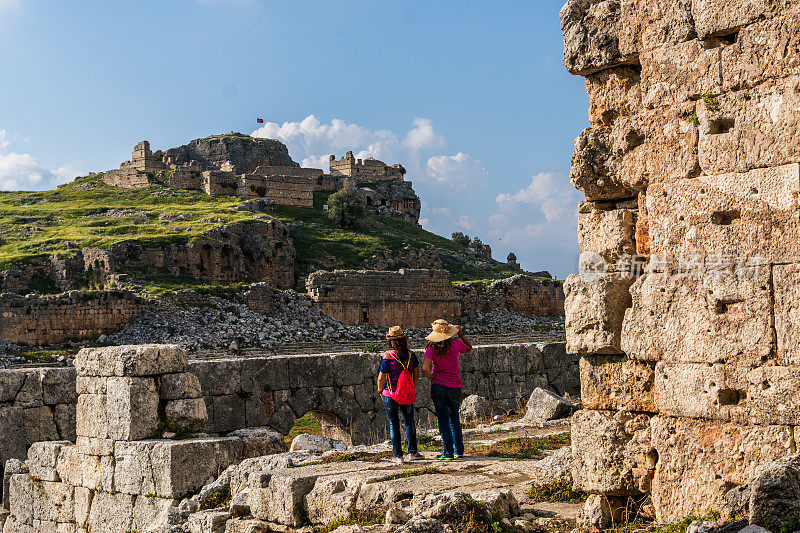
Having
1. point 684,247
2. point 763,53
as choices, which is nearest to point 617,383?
point 684,247

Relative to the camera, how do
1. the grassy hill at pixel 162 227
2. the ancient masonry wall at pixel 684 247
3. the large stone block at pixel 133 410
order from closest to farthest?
1. the ancient masonry wall at pixel 684 247
2. the large stone block at pixel 133 410
3. the grassy hill at pixel 162 227

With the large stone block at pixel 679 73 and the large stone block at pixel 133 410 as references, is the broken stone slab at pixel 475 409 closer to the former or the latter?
the large stone block at pixel 133 410

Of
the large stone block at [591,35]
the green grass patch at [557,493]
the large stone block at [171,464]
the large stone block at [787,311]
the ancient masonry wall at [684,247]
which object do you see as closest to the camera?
the large stone block at [787,311]

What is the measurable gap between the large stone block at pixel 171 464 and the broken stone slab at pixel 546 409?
4265mm

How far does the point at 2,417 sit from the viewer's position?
1122cm

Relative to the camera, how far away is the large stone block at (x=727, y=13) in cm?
498

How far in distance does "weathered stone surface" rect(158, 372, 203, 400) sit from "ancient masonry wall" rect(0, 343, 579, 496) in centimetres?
106

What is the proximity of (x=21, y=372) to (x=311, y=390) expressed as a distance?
149 inches

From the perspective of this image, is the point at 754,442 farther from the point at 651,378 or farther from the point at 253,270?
the point at 253,270

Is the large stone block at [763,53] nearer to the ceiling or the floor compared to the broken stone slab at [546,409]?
nearer to the ceiling

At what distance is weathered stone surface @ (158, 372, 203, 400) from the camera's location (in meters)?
9.73

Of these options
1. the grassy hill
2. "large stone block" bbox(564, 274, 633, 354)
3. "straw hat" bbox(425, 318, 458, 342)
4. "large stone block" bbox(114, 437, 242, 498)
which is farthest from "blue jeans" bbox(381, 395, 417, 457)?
the grassy hill

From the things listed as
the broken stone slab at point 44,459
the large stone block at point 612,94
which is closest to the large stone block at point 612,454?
the large stone block at point 612,94

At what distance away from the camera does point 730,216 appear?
5172 mm
